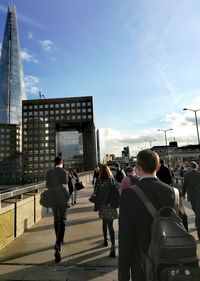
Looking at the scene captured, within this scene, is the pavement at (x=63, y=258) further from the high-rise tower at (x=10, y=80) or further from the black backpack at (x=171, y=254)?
the high-rise tower at (x=10, y=80)

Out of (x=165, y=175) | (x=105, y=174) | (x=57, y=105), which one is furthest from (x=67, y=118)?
(x=105, y=174)

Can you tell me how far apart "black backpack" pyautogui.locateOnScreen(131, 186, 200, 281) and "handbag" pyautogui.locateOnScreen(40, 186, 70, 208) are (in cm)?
426

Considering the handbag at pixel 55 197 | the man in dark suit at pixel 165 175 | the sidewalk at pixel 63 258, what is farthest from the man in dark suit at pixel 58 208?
the man in dark suit at pixel 165 175

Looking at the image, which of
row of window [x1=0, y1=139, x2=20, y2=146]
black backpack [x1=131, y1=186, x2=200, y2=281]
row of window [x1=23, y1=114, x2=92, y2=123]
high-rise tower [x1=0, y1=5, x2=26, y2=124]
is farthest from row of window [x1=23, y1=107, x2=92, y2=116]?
black backpack [x1=131, y1=186, x2=200, y2=281]

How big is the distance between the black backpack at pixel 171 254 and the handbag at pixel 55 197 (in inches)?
168

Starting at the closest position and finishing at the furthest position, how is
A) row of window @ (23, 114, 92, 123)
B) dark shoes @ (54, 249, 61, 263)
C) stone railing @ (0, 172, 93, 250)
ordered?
dark shoes @ (54, 249, 61, 263)
stone railing @ (0, 172, 93, 250)
row of window @ (23, 114, 92, 123)

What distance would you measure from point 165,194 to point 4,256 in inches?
196

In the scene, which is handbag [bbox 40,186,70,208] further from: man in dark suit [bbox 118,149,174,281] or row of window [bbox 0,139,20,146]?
row of window [bbox 0,139,20,146]

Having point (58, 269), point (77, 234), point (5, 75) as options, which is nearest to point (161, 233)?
point (58, 269)

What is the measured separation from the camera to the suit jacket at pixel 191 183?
27.7 feet

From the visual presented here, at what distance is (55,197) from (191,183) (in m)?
3.71

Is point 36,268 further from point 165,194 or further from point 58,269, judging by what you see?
point 165,194

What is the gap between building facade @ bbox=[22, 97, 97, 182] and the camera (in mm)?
130225

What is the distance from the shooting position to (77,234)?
29.8 ft
